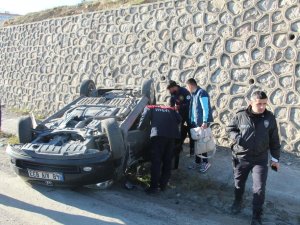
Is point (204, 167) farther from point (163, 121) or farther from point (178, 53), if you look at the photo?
point (178, 53)

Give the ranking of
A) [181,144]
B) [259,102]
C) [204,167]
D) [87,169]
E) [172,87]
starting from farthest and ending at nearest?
[181,144] → [172,87] → [204,167] → [87,169] → [259,102]

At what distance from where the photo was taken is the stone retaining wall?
27.2ft

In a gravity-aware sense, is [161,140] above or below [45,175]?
above

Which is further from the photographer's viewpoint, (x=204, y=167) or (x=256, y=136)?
(x=204, y=167)

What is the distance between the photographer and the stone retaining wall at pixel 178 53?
27.2 feet

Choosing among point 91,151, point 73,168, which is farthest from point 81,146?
point 73,168

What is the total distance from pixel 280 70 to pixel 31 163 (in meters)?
5.56

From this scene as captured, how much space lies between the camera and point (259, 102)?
5008 millimetres

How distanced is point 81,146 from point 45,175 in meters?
0.70

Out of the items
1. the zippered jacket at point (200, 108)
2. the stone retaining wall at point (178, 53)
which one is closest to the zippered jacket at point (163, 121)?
the zippered jacket at point (200, 108)

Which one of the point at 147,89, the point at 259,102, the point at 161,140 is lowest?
the point at 161,140

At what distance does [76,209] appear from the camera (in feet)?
18.5

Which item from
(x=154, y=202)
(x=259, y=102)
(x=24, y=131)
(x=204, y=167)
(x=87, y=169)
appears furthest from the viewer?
(x=204, y=167)

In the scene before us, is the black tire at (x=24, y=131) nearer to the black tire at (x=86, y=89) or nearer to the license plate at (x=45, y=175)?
the license plate at (x=45, y=175)
